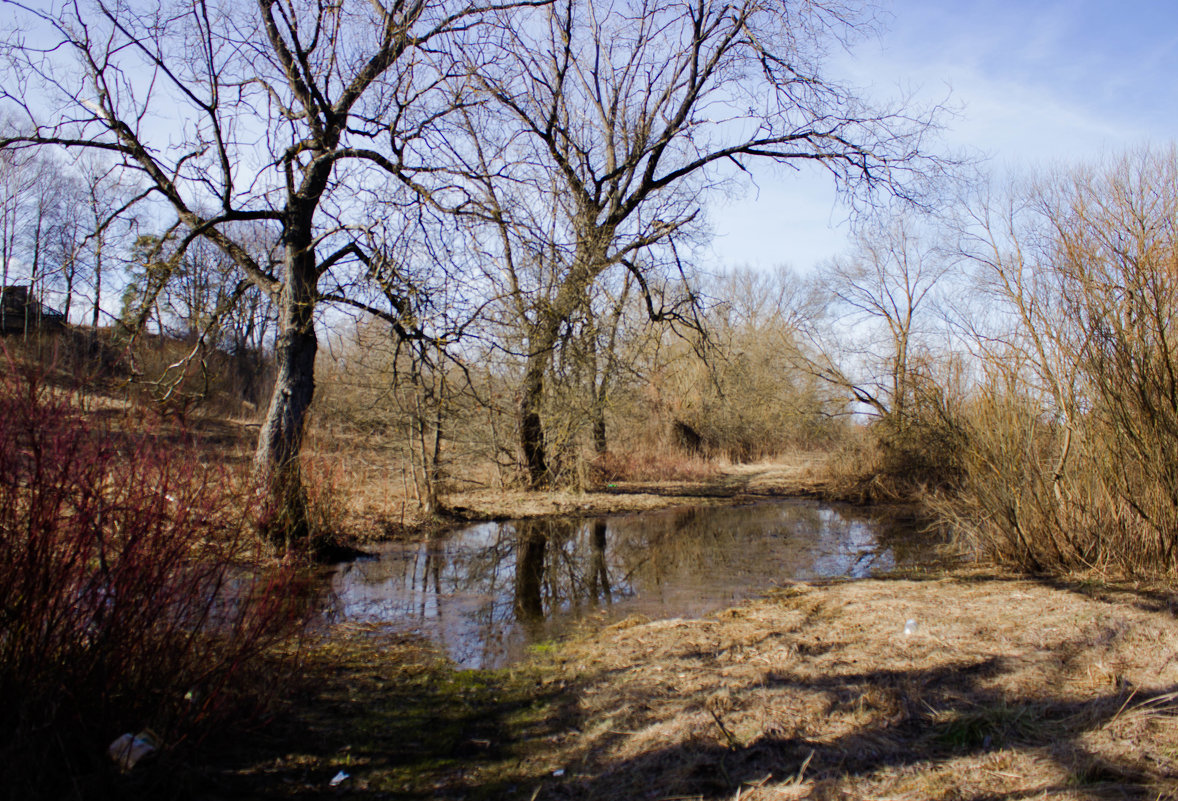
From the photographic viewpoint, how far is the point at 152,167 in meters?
7.62

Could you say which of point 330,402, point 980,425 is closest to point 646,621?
point 980,425

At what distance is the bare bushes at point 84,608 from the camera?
102 inches

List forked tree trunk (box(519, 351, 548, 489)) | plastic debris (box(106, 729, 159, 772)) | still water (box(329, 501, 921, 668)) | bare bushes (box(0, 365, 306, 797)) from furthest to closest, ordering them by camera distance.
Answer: forked tree trunk (box(519, 351, 548, 489)), still water (box(329, 501, 921, 668)), plastic debris (box(106, 729, 159, 772)), bare bushes (box(0, 365, 306, 797))

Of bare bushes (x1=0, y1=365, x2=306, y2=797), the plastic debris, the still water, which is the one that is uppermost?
bare bushes (x1=0, y1=365, x2=306, y2=797)

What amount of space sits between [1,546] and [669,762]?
2.90 metres

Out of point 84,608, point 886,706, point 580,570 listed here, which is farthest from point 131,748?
point 580,570

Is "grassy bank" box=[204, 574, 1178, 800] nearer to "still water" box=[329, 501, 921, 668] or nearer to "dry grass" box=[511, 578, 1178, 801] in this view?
"dry grass" box=[511, 578, 1178, 801]

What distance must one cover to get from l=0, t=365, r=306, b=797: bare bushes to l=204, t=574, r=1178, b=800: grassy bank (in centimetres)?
52

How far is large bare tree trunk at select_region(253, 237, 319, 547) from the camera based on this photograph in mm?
7676

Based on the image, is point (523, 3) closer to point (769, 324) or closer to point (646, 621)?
point (646, 621)

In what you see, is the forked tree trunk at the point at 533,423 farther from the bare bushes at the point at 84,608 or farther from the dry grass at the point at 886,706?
the bare bushes at the point at 84,608

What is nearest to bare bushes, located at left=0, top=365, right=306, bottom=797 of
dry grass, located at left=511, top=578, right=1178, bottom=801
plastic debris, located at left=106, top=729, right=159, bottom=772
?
plastic debris, located at left=106, top=729, right=159, bottom=772

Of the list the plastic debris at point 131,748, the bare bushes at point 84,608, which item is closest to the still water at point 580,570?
the bare bushes at point 84,608

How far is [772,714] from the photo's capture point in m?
3.61
